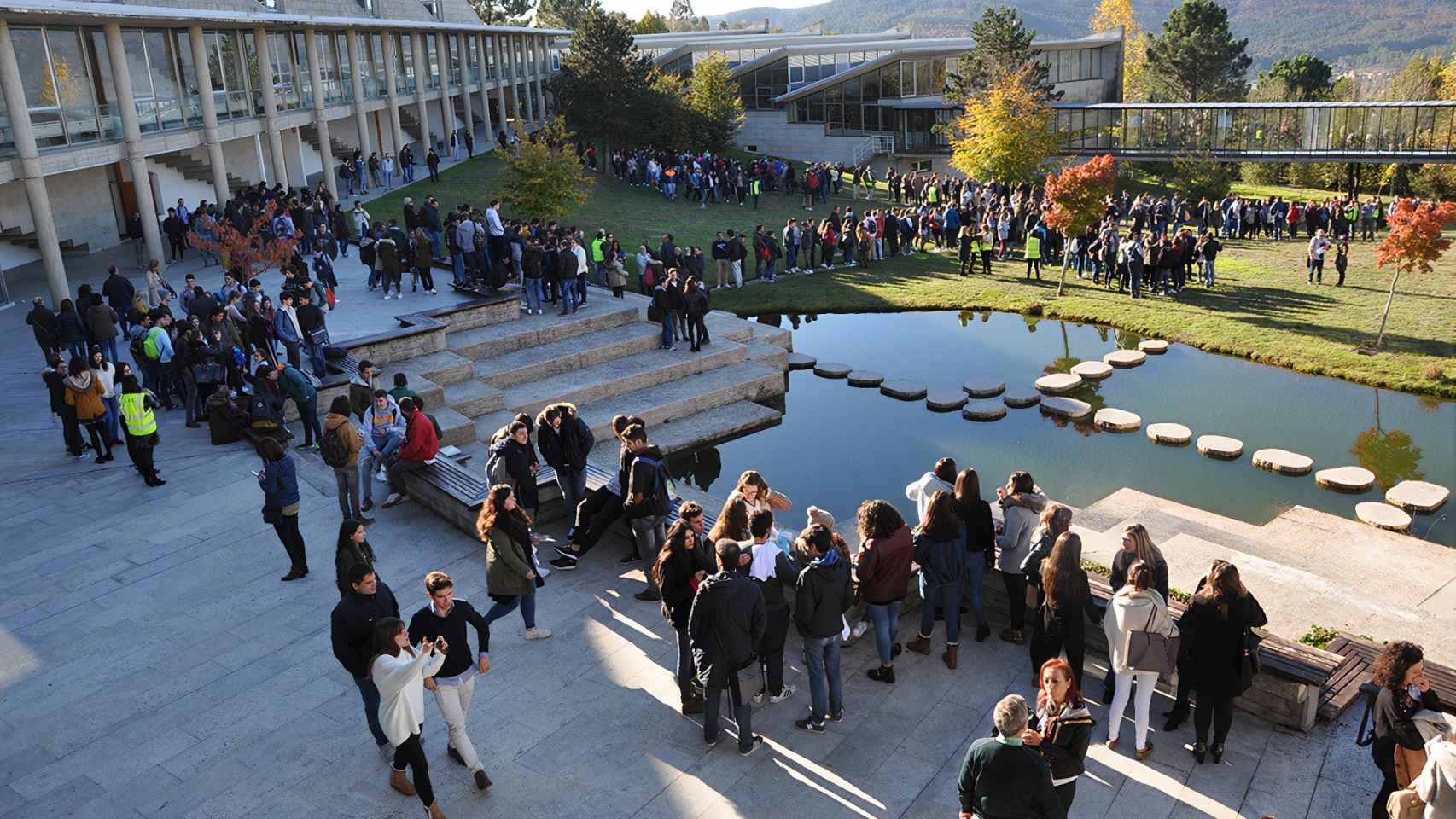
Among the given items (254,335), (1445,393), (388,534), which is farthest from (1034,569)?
(1445,393)

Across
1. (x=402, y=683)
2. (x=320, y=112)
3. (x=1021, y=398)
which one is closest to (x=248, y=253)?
(x=1021, y=398)

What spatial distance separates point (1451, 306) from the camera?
66.0 feet

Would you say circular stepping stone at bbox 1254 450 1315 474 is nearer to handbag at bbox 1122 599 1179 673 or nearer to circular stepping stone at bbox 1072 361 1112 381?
circular stepping stone at bbox 1072 361 1112 381

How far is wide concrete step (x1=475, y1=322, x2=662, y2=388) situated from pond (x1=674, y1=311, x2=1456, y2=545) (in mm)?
2737

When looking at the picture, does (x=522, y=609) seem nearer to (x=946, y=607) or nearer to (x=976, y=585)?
(x=946, y=607)

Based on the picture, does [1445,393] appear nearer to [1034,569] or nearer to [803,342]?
[803,342]

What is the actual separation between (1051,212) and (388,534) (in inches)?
644

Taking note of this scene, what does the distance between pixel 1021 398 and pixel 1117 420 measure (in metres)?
1.56


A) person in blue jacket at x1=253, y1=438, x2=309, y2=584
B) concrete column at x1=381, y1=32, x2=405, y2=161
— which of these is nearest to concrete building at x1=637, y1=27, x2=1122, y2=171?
concrete column at x1=381, y1=32, x2=405, y2=161

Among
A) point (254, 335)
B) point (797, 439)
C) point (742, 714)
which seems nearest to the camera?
point (742, 714)

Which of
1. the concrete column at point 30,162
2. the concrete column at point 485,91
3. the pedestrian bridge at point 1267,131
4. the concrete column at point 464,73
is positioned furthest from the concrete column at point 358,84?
the pedestrian bridge at point 1267,131

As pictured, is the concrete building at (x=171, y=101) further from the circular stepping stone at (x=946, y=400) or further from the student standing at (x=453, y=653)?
the student standing at (x=453, y=653)

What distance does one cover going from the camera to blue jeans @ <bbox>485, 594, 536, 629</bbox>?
773cm

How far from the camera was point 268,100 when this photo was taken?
90.8 ft
